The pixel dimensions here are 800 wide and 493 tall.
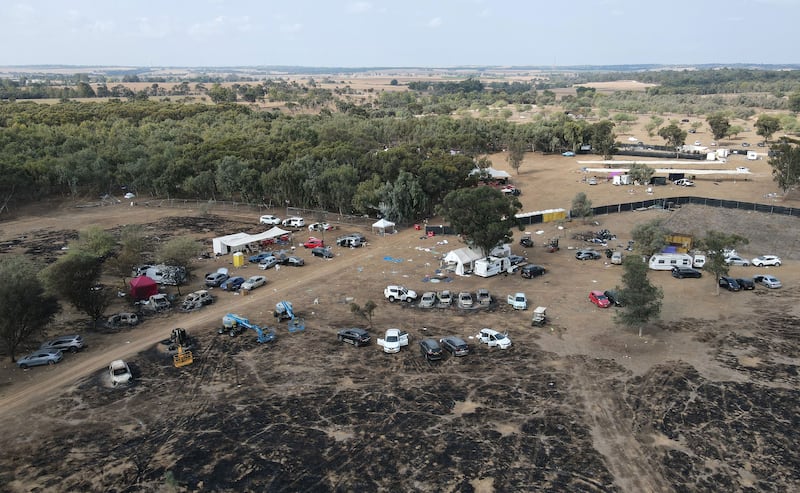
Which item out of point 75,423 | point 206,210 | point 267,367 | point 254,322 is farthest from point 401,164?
point 75,423

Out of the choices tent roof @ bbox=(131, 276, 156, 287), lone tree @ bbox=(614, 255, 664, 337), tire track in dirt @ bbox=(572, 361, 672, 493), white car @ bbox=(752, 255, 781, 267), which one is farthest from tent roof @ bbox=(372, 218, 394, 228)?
white car @ bbox=(752, 255, 781, 267)

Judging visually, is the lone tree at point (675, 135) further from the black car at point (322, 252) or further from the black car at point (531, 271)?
the black car at point (322, 252)

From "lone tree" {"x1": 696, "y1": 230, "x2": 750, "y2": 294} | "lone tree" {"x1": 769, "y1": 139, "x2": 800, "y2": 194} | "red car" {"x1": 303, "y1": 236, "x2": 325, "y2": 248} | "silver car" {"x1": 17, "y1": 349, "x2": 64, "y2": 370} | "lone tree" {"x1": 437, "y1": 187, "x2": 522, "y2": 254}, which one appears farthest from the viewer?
"lone tree" {"x1": 769, "y1": 139, "x2": 800, "y2": 194}

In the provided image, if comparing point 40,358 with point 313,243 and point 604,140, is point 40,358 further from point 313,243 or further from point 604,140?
point 604,140

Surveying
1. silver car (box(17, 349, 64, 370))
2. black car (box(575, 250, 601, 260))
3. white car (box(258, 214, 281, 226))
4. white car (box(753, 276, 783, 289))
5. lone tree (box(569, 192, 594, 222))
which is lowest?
white car (box(258, 214, 281, 226))

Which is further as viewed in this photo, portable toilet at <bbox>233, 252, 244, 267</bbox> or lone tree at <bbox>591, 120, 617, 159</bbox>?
lone tree at <bbox>591, 120, 617, 159</bbox>

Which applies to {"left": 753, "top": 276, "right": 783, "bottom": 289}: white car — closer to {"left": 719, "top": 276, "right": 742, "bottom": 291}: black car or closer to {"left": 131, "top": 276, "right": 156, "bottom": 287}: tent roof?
{"left": 719, "top": 276, "right": 742, "bottom": 291}: black car
